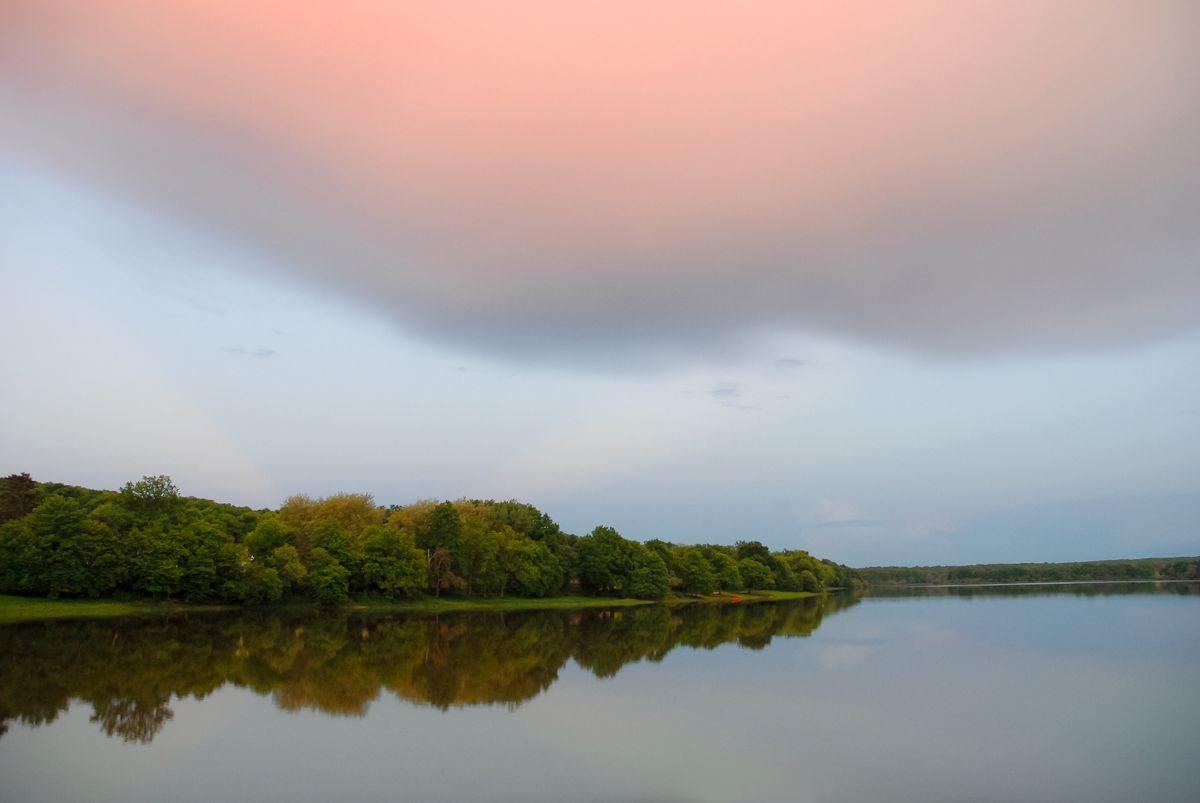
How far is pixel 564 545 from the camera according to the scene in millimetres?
102500

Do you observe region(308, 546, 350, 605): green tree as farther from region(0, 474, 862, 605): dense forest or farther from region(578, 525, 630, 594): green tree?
region(578, 525, 630, 594): green tree

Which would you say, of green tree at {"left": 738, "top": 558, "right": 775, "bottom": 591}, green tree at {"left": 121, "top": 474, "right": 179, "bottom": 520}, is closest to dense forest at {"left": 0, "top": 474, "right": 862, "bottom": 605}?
green tree at {"left": 121, "top": 474, "right": 179, "bottom": 520}

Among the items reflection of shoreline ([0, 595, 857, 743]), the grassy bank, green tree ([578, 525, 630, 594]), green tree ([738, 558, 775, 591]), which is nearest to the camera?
reflection of shoreline ([0, 595, 857, 743])

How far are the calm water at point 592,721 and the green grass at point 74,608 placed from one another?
12191 millimetres

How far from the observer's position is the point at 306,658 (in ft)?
109

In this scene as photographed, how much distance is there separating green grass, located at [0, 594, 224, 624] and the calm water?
1219cm

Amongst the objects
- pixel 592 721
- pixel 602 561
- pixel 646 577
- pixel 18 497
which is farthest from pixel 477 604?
pixel 592 721

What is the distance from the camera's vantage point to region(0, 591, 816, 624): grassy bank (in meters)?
52.2

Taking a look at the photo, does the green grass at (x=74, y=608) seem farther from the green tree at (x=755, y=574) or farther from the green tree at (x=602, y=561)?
the green tree at (x=755, y=574)

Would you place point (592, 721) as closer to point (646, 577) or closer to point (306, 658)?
point (306, 658)

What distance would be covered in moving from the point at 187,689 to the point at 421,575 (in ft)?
173

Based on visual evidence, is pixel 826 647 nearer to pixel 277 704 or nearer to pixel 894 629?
pixel 894 629

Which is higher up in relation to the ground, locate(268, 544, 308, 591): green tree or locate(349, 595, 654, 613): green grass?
locate(268, 544, 308, 591): green tree

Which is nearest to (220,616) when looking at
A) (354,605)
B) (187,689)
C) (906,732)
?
(354,605)
